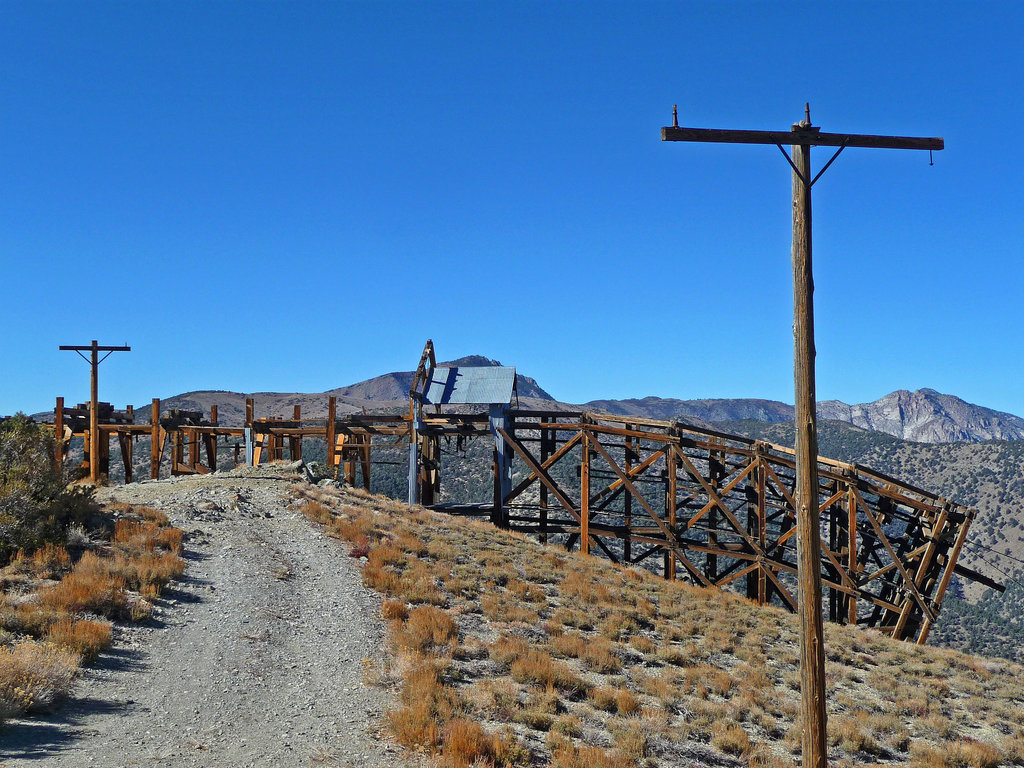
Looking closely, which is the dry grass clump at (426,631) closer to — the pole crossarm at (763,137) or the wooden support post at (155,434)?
the pole crossarm at (763,137)

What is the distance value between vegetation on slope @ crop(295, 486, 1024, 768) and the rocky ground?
66 centimetres

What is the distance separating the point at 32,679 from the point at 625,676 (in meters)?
8.66

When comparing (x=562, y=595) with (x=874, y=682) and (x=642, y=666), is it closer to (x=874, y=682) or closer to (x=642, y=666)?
(x=642, y=666)

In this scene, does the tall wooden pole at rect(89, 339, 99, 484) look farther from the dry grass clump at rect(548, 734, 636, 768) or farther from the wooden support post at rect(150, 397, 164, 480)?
the dry grass clump at rect(548, 734, 636, 768)

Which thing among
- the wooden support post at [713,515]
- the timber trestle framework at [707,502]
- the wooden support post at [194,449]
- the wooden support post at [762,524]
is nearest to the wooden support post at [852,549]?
the timber trestle framework at [707,502]

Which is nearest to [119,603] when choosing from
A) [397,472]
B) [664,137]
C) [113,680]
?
[113,680]

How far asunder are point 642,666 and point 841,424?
14487cm

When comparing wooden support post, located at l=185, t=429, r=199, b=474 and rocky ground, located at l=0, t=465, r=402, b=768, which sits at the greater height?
wooden support post, located at l=185, t=429, r=199, b=474

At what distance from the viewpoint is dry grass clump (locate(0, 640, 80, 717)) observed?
342 inches

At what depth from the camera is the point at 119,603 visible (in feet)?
41.4

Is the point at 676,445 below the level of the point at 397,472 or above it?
above

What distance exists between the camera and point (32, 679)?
29.9ft

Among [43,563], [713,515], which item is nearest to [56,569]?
[43,563]

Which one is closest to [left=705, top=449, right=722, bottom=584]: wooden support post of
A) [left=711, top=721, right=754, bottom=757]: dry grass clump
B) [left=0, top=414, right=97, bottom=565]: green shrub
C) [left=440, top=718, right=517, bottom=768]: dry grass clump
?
[left=711, top=721, right=754, bottom=757]: dry grass clump
